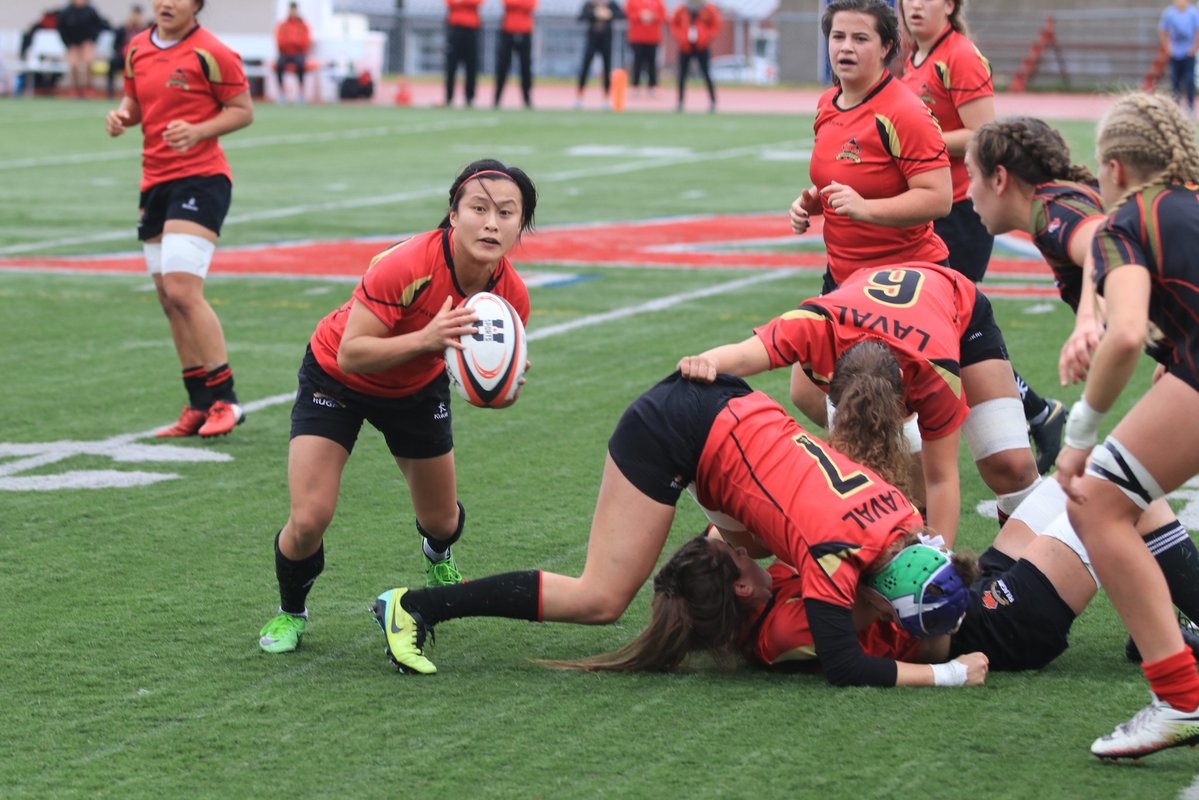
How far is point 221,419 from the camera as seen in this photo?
845 cm

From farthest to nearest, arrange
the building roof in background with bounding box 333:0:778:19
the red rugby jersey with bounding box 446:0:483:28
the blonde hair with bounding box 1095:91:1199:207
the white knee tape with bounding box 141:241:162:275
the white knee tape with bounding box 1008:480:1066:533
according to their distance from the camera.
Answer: the building roof in background with bounding box 333:0:778:19 → the red rugby jersey with bounding box 446:0:483:28 → the white knee tape with bounding box 141:241:162:275 → the white knee tape with bounding box 1008:480:1066:533 → the blonde hair with bounding box 1095:91:1199:207

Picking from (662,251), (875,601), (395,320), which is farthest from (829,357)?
(662,251)

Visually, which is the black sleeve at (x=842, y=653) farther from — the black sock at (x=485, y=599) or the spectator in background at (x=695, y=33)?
the spectator in background at (x=695, y=33)

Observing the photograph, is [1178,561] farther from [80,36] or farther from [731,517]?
[80,36]

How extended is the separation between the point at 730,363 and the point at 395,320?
99 cm

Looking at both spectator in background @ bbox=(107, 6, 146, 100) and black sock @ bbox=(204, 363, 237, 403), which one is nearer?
black sock @ bbox=(204, 363, 237, 403)

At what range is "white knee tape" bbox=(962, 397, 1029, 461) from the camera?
5.87 m

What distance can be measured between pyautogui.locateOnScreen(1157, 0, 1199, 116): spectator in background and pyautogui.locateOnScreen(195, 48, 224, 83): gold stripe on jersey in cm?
2424

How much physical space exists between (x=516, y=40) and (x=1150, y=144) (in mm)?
29293

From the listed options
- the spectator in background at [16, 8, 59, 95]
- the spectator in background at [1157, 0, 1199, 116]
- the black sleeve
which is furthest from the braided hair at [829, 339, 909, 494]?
the spectator in background at [16, 8, 59, 95]

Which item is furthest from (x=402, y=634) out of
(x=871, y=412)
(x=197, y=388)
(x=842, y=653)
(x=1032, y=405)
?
(x=197, y=388)

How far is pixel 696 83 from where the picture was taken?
4819 centimetres

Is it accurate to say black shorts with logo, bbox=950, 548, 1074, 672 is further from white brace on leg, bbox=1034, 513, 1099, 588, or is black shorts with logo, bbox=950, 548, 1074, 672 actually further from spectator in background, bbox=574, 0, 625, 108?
spectator in background, bbox=574, 0, 625, 108

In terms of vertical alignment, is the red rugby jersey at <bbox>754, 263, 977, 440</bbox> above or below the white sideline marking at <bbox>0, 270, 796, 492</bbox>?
above
